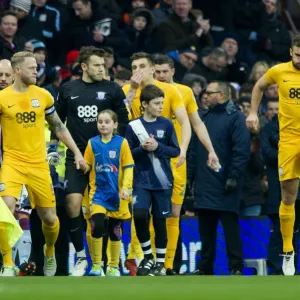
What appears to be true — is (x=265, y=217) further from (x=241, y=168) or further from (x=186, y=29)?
(x=186, y=29)

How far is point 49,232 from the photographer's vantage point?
15.0 meters

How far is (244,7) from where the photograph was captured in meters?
24.4

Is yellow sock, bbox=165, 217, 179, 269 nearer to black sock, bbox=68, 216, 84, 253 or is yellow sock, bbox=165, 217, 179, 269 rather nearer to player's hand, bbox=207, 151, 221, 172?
player's hand, bbox=207, 151, 221, 172

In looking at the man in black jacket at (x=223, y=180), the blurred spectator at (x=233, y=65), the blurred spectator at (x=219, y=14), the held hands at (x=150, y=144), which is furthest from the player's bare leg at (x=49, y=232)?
the blurred spectator at (x=219, y=14)

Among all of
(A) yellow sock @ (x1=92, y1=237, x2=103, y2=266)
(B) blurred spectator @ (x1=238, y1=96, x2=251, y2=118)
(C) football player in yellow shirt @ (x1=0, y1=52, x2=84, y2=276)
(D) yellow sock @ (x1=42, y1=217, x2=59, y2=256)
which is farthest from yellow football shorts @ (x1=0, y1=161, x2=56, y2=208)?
(B) blurred spectator @ (x1=238, y1=96, x2=251, y2=118)

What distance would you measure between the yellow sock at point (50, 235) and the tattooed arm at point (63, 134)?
0.80 m

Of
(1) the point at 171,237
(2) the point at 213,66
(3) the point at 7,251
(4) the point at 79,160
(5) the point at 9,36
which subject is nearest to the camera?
(3) the point at 7,251

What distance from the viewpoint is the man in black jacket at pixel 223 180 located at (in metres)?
16.5

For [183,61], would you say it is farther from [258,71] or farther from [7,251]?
[7,251]

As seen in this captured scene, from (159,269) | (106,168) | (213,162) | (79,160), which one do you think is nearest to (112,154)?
(106,168)

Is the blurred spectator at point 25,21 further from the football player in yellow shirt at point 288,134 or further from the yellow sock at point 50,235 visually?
the football player in yellow shirt at point 288,134

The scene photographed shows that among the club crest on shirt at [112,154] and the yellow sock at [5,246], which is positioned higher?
the club crest on shirt at [112,154]

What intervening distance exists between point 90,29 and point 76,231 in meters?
6.96
